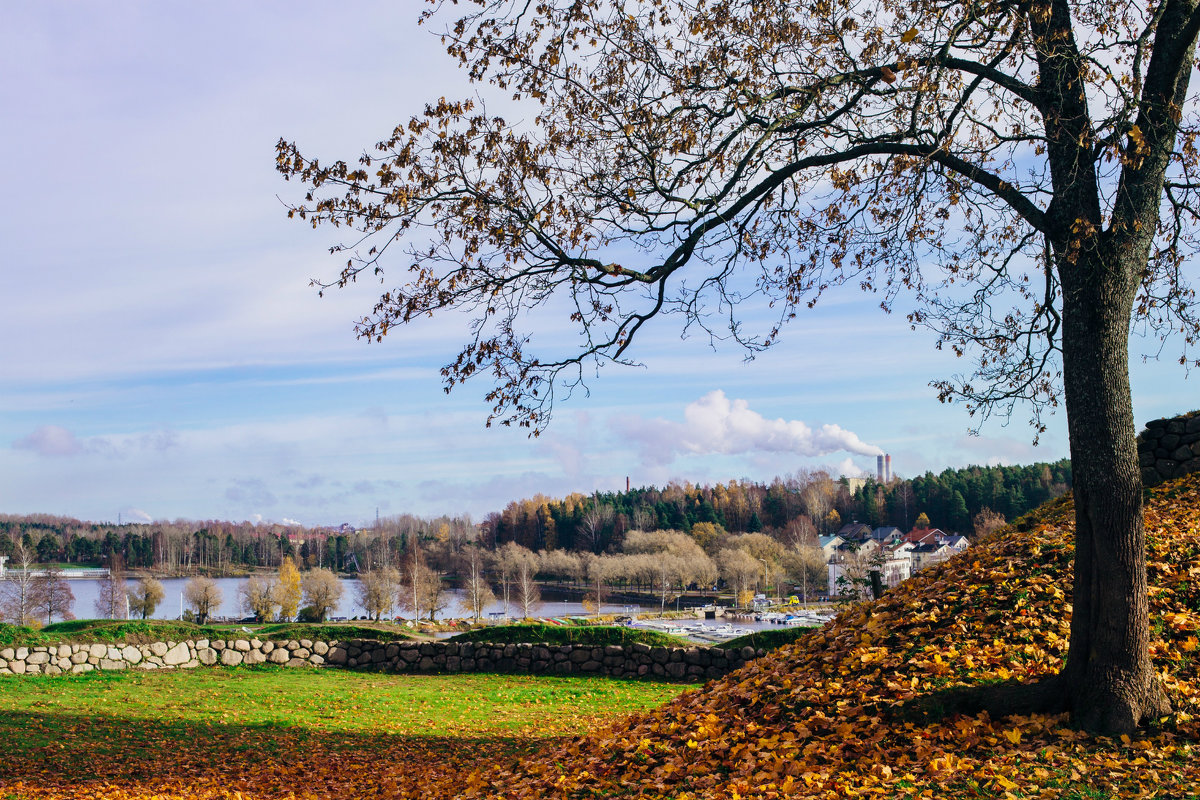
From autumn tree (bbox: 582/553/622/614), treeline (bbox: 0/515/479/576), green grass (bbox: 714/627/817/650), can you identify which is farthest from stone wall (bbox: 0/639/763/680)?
treeline (bbox: 0/515/479/576)

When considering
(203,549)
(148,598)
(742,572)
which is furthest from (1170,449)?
(203,549)

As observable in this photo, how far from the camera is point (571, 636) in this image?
60.8 ft

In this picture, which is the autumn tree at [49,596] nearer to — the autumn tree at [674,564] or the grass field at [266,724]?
the grass field at [266,724]

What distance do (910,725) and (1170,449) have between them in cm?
1132

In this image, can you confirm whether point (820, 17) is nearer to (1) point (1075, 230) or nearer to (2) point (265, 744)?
(1) point (1075, 230)

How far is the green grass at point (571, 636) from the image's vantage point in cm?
1766

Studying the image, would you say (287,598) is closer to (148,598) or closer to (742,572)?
(148,598)

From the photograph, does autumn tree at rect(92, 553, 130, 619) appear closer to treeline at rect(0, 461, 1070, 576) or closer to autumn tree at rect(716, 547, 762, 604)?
treeline at rect(0, 461, 1070, 576)

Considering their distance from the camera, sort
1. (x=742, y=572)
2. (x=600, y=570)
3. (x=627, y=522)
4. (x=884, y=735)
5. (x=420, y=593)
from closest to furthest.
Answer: (x=884, y=735) → (x=420, y=593) → (x=742, y=572) → (x=600, y=570) → (x=627, y=522)

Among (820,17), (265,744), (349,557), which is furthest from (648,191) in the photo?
(349,557)

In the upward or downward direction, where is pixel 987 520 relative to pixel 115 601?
upward

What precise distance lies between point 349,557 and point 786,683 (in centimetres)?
14242

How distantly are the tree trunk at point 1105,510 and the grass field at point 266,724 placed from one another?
628 cm

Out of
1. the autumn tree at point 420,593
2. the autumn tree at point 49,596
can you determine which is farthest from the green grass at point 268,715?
the autumn tree at point 420,593
